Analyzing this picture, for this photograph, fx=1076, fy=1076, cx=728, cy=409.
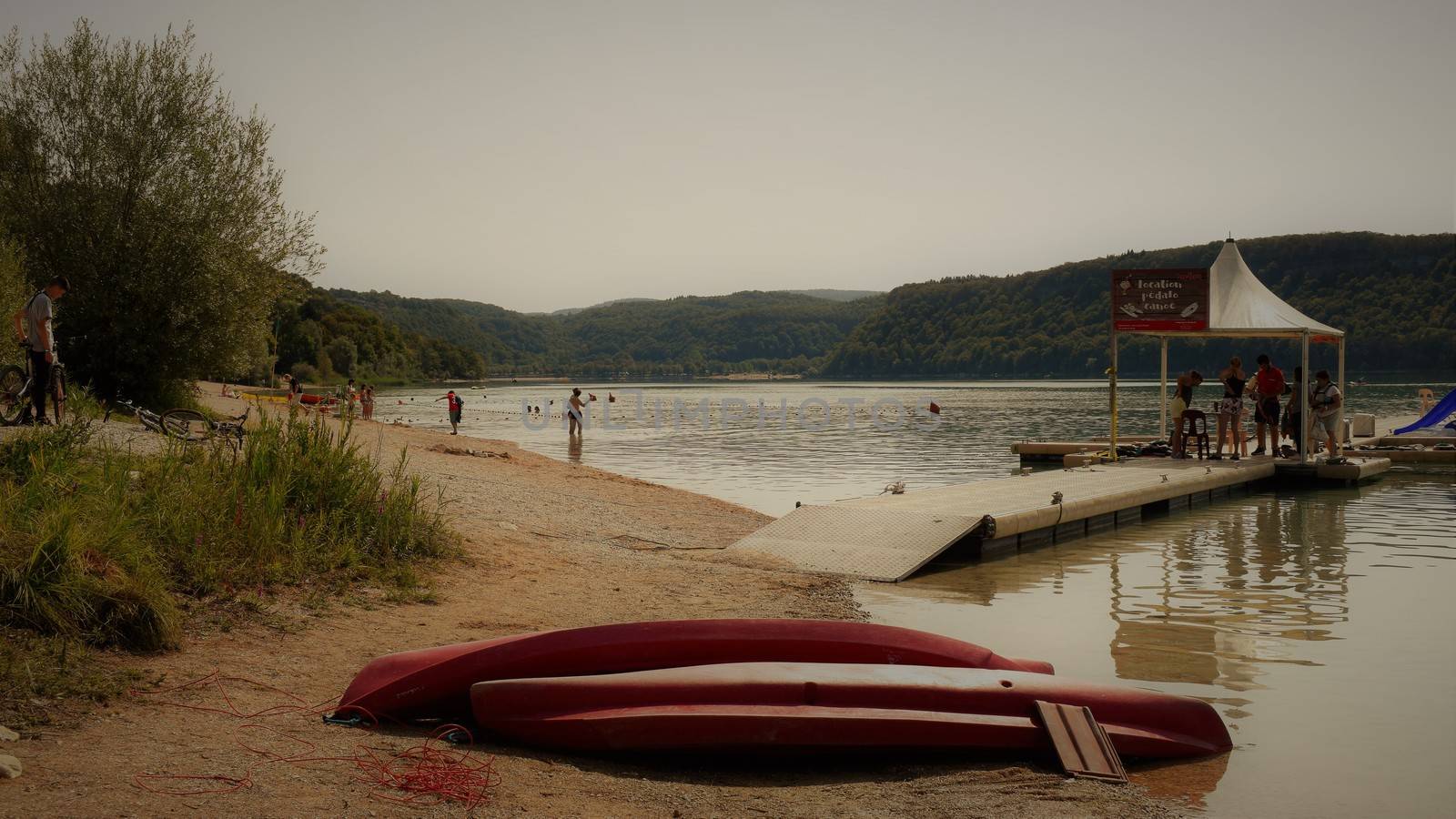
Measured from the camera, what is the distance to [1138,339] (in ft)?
457

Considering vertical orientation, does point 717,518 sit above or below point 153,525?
below

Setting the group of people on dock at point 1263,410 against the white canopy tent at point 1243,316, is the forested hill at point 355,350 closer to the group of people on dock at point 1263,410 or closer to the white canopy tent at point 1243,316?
the group of people on dock at point 1263,410

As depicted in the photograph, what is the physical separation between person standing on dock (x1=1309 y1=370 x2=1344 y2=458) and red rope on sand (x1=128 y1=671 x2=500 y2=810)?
20894 mm

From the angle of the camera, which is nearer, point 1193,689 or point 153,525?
point 1193,689

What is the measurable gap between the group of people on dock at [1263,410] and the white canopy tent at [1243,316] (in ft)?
1.64

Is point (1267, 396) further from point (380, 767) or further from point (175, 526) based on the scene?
point (380, 767)

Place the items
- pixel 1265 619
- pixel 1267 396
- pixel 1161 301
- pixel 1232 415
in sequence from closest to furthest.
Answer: pixel 1265 619
pixel 1161 301
pixel 1267 396
pixel 1232 415

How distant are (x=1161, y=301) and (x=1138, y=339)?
12827 centimetres

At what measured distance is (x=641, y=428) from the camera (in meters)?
46.5

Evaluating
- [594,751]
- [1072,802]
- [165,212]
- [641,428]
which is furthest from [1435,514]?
[641,428]

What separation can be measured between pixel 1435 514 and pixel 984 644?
42.3 ft

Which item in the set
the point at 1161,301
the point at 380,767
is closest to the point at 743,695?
the point at 380,767

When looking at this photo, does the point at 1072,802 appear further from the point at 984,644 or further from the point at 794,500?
the point at 794,500

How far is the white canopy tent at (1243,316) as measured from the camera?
1947 centimetres
